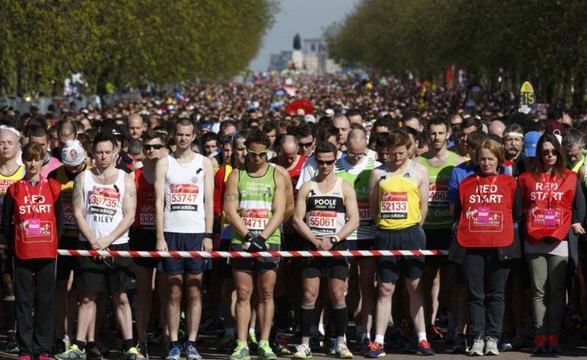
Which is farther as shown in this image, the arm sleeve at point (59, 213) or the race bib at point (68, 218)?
the race bib at point (68, 218)

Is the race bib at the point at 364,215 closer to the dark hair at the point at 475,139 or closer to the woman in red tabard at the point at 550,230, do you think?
the dark hair at the point at 475,139

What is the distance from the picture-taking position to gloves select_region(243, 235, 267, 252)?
1155cm

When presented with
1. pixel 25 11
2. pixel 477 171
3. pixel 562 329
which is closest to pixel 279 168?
pixel 477 171

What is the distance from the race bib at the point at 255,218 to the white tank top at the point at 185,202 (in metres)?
0.36

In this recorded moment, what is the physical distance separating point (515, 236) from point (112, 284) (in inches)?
131

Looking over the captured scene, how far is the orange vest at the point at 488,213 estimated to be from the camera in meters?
11.7

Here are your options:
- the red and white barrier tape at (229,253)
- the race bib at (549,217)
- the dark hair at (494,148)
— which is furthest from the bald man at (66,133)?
the race bib at (549,217)

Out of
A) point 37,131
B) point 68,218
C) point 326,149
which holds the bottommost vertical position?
point 68,218

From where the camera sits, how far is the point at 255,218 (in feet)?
38.7

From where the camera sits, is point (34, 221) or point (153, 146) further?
point (153, 146)

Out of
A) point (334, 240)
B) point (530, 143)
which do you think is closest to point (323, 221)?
point (334, 240)

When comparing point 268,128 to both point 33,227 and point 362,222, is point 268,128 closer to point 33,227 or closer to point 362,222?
point 362,222

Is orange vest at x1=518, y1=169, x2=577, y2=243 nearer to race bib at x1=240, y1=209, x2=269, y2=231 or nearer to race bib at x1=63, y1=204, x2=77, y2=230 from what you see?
race bib at x1=240, y1=209, x2=269, y2=231

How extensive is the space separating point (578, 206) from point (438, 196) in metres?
1.28
